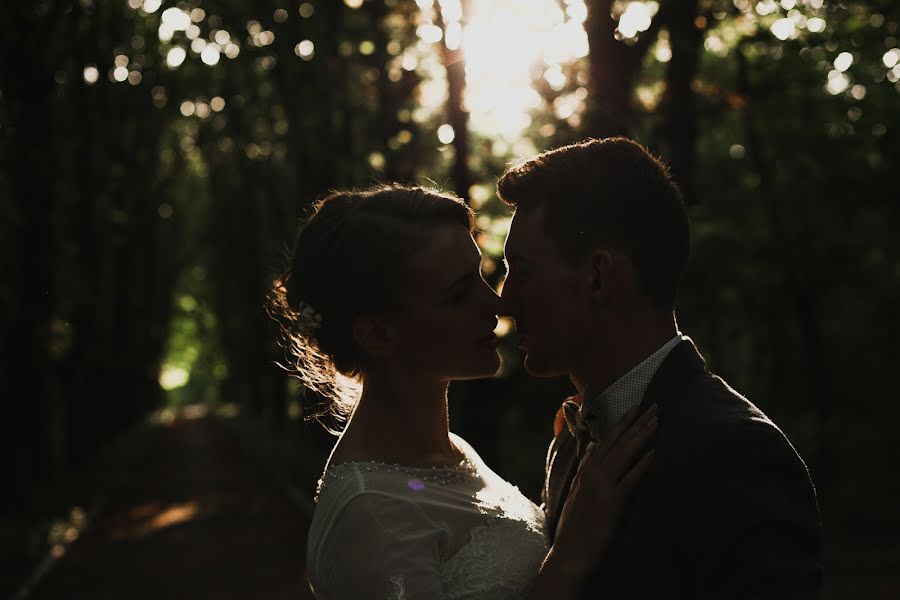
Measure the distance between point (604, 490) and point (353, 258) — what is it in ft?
4.40

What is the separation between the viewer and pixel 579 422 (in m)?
3.53

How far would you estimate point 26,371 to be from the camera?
16.9 metres

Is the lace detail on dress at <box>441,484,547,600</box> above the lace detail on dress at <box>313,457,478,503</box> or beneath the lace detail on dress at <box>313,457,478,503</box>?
beneath

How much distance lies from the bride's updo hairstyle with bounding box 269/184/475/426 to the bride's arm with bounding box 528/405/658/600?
3.50 ft

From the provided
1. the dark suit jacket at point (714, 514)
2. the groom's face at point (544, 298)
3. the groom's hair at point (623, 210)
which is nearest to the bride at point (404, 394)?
the groom's face at point (544, 298)

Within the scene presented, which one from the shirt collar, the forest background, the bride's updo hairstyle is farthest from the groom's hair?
the forest background

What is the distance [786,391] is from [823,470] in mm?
11003

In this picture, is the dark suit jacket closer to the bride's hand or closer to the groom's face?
the bride's hand

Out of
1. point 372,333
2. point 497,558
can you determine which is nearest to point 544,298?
point 372,333

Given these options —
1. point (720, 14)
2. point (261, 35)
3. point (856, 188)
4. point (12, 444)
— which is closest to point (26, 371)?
point (12, 444)

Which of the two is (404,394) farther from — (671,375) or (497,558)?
(671,375)

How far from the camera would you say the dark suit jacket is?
8.91 ft

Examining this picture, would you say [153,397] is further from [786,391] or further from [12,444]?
[12,444]

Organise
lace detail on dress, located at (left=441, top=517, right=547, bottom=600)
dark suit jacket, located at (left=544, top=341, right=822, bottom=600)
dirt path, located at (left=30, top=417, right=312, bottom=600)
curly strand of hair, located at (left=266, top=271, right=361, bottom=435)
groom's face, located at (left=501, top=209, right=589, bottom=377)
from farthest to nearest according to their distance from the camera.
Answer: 1. dirt path, located at (left=30, top=417, right=312, bottom=600)
2. curly strand of hair, located at (left=266, top=271, right=361, bottom=435)
3. lace detail on dress, located at (left=441, top=517, right=547, bottom=600)
4. groom's face, located at (left=501, top=209, right=589, bottom=377)
5. dark suit jacket, located at (left=544, top=341, right=822, bottom=600)
